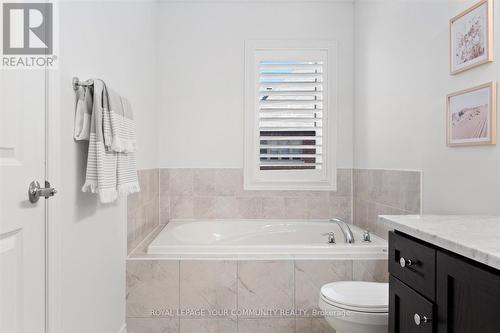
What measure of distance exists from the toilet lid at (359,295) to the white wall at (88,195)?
3.83 ft

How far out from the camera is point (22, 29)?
46.9 inches

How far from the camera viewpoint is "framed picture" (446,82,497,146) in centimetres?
157

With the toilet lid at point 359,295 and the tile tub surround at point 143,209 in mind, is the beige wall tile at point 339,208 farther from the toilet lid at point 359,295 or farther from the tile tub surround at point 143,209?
the tile tub surround at point 143,209

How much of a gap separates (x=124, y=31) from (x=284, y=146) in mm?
1697

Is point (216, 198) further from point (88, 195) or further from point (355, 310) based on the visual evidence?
point (355, 310)

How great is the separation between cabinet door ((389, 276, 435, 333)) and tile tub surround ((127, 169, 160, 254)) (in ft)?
5.53

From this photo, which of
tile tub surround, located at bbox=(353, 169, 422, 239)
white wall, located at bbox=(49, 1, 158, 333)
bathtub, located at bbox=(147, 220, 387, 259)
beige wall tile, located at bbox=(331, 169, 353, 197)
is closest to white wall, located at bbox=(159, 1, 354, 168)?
bathtub, located at bbox=(147, 220, 387, 259)

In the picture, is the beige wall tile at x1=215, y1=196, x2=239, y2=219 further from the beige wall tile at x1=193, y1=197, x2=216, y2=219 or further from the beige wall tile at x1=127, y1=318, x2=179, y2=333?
the beige wall tile at x1=127, y1=318, x2=179, y2=333

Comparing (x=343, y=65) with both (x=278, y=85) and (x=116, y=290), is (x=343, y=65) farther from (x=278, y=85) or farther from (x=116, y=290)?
(x=116, y=290)

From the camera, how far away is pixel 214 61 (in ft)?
11.0

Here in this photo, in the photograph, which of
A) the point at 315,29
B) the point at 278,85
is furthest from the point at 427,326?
the point at 315,29

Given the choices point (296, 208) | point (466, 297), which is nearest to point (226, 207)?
point (296, 208)

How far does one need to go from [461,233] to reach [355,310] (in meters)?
0.76

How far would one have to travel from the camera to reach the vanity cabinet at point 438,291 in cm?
80
